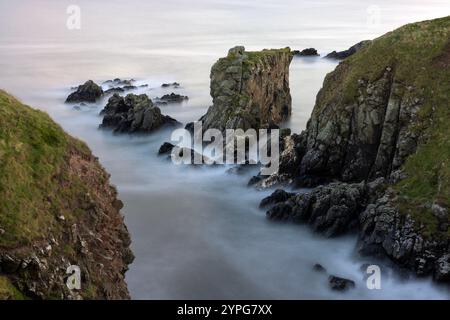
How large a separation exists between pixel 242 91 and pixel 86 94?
154ft

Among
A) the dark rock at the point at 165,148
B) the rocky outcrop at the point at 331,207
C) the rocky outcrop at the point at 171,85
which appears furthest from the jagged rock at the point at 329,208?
the rocky outcrop at the point at 171,85

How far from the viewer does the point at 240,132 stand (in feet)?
247

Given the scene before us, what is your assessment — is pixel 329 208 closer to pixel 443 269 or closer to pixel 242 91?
pixel 443 269

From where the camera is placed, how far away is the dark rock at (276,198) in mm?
56375

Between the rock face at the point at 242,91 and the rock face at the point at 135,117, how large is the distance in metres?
9.57

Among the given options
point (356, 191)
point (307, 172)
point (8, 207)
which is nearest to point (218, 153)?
point (307, 172)

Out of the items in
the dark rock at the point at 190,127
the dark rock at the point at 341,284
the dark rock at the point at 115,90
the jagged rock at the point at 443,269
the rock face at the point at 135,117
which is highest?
the dark rock at the point at 115,90

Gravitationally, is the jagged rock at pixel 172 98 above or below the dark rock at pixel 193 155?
above

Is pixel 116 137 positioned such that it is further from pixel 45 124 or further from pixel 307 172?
pixel 45 124

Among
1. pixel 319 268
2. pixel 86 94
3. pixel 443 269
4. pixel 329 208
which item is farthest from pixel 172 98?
pixel 443 269

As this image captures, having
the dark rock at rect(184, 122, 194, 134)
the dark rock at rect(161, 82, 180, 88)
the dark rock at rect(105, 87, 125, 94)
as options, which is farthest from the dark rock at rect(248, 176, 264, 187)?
the dark rock at rect(161, 82, 180, 88)

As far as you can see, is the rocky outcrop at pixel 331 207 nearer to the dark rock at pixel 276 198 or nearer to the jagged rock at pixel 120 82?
the dark rock at pixel 276 198

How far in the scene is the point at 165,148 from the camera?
78688mm
